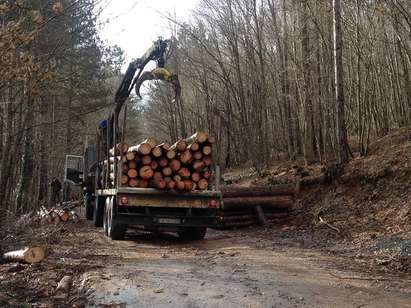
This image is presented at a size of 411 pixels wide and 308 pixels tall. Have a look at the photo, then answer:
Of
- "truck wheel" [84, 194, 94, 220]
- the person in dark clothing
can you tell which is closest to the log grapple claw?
"truck wheel" [84, 194, 94, 220]

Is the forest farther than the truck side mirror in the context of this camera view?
No

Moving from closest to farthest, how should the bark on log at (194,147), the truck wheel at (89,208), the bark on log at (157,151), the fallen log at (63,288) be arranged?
the fallen log at (63,288) → the bark on log at (157,151) → the bark on log at (194,147) → the truck wheel at (89,208)

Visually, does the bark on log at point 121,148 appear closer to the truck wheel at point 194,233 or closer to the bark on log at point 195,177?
the bark on log at point 195,177

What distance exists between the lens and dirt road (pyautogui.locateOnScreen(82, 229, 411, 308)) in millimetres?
6203

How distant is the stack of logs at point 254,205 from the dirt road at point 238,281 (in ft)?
14.2

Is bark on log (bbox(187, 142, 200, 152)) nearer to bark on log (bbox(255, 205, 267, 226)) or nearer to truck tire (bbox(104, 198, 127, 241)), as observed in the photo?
truck tire (bbox(104, 198, 127, 241))

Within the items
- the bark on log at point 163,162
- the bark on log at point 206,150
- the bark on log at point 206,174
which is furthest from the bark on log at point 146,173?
the bark on log at point 206,150

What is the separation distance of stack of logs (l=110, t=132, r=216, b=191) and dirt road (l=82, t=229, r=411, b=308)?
1.99m

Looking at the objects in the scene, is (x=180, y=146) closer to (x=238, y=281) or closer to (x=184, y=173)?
(x=184, y=173)

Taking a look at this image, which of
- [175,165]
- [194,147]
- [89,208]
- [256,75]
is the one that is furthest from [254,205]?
[256,75]

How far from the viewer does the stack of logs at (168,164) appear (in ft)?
39.4

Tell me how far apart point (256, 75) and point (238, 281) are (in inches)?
767

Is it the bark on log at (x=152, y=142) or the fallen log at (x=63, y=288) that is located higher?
the bark on log at (x=152, y=142)

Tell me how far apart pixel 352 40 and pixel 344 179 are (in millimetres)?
5772
